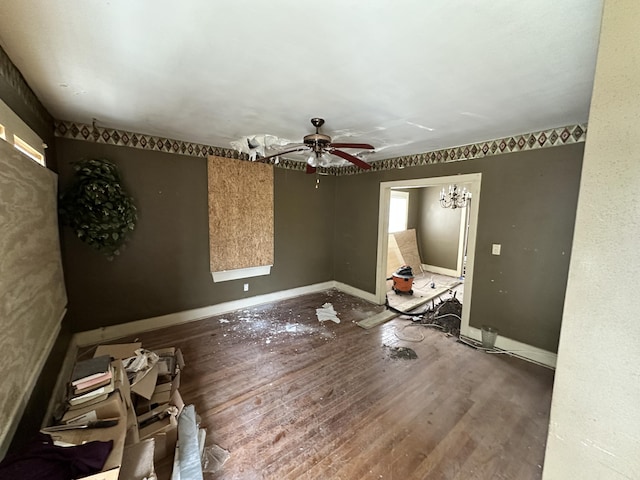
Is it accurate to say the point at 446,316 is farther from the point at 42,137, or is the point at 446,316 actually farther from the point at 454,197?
the point at 42,137

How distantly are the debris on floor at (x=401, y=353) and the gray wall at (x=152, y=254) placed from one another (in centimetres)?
240

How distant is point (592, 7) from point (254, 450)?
9.97 ft

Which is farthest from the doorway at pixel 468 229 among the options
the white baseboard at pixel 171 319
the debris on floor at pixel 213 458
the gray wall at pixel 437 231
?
the debris on floor at pixel 213 458

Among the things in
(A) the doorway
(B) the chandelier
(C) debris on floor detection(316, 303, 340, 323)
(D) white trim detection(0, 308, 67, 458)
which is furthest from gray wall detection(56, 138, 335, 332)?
(B) the chandelier

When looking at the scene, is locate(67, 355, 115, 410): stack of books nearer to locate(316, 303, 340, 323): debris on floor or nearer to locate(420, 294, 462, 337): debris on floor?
locate(316, 303, 340, 323): debris on floor

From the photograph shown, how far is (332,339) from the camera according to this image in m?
3.32

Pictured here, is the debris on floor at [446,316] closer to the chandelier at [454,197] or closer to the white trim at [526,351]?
the white trim at [526,351]

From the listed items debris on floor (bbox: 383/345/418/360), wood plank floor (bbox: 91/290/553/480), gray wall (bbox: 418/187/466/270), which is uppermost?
gray wall (bbox: 418/187/466/270)

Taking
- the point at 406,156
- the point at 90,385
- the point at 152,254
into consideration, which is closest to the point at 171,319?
the point at 152,254

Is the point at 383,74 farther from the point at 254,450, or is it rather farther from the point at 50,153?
the point at 50,153

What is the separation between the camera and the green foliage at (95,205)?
8.45 ft

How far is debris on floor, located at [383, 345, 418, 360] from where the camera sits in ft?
9.66

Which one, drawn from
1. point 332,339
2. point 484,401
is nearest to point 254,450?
point 332,339

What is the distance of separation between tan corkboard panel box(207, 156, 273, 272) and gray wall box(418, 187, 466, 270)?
15.7 ft
